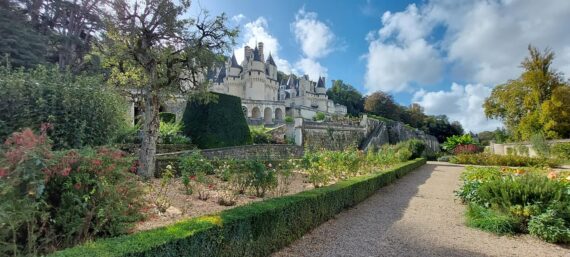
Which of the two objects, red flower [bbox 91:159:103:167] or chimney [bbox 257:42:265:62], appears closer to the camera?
red flower [bbox 91:159:103:167]

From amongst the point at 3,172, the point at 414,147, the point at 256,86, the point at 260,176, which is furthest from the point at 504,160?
the point at 256,86

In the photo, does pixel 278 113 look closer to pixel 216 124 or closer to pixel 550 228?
pixel 216 124

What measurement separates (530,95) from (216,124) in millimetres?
24815

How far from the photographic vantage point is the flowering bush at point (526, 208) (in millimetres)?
4414

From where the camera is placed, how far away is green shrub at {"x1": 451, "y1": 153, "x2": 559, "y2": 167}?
55.7 ft

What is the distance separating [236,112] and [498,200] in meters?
12.6

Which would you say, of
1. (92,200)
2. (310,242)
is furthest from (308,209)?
(92,200)

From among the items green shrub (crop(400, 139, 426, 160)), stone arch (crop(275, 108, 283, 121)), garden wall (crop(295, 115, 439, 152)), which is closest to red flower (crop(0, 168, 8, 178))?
garden wall (crop(295, 115, 439, 152))

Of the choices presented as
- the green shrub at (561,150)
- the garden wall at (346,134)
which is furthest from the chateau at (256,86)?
the green shrub at (561,150)

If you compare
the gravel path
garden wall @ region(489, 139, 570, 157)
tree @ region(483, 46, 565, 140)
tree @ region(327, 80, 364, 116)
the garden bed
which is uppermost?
tree @ region(327, 80, 364, 116)

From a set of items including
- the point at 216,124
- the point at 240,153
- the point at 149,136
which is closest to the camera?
the point at 149,136

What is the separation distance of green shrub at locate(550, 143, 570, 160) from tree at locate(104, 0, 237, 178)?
76.8 feet

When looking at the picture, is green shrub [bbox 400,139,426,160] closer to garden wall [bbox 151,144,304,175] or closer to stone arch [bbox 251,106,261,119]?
garden wall [bbox 151,144,304,175]

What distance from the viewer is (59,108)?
23.9 ft
